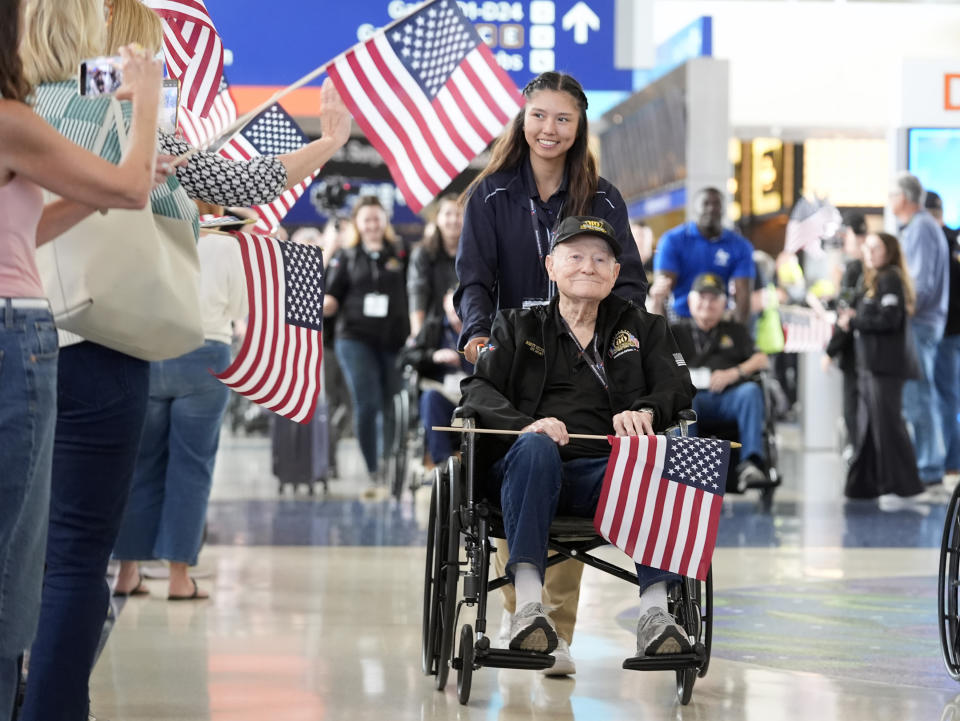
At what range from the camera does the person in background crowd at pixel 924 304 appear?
10.3 metres

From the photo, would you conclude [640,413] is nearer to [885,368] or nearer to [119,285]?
[119,285]

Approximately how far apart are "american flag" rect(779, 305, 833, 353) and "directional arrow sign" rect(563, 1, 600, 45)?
277 cm

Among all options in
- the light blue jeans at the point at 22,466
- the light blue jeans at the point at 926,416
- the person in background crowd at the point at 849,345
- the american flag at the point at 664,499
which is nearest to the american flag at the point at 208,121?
the american flag at the point at 664,499

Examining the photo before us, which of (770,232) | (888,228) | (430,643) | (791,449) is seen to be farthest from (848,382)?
(770,232)

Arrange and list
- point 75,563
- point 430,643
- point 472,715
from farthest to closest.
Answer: point 430,643 < point 472,715 < point 75,563

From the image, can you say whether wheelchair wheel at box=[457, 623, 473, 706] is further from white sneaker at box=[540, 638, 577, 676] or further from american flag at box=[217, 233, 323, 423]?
american flag at box=[217, 233, 323, 423]

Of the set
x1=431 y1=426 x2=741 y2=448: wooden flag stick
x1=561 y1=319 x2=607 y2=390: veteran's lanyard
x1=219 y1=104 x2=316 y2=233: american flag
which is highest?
x1=219 y1=104 x2=316 y2=233: american flag

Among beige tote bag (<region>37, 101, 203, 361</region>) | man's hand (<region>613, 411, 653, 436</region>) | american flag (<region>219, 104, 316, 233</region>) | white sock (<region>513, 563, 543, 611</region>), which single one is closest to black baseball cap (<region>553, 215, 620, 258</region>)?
man's hand (<region>613, 411, 653, 436</region>)

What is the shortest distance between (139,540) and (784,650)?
2554 mm

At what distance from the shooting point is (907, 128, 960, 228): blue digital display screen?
1144 cm

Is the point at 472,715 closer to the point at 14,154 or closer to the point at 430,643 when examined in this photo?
the point at 430,643

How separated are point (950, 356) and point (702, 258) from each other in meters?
2.51

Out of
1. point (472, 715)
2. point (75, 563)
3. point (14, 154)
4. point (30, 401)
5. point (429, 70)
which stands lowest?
point (472, 715)

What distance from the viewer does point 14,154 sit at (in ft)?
8.20
